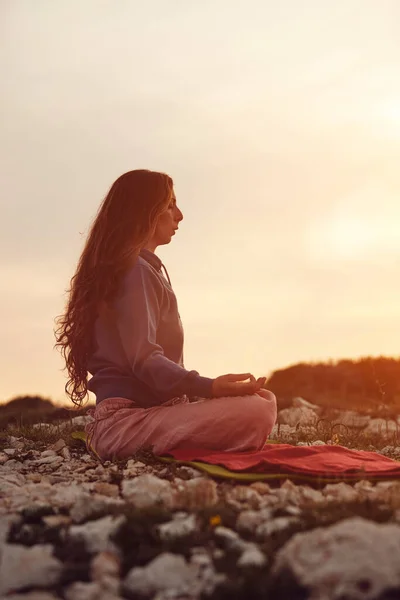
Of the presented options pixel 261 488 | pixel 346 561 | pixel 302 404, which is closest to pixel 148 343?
pixel 261 488

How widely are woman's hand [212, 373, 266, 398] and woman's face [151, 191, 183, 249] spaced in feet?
4.82

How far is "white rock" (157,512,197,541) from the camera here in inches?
144

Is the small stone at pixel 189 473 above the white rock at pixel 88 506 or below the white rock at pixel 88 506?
above

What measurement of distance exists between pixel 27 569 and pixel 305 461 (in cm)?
272

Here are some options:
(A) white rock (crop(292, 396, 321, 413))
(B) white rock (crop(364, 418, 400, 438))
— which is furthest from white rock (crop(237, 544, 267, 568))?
(A) white rock (crop(292, 396, 321, 413))

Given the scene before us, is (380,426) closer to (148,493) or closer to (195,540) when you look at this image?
(148,493)

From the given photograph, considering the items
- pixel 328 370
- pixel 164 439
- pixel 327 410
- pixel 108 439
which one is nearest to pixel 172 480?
pixel 164 439

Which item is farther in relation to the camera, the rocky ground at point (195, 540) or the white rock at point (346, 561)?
the rocky ground at point (195, 540)

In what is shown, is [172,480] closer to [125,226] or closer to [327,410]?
[125,226]

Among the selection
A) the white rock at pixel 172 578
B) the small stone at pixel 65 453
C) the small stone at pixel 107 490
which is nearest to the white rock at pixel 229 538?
the white rock at pixel 172 578

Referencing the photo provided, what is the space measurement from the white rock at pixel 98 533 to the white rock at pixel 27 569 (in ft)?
0.75

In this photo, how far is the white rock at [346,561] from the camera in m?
2.82

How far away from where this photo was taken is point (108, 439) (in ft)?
21.2

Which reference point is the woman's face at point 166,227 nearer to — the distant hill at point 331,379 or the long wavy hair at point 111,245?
the long wavy hair at point 111,245
